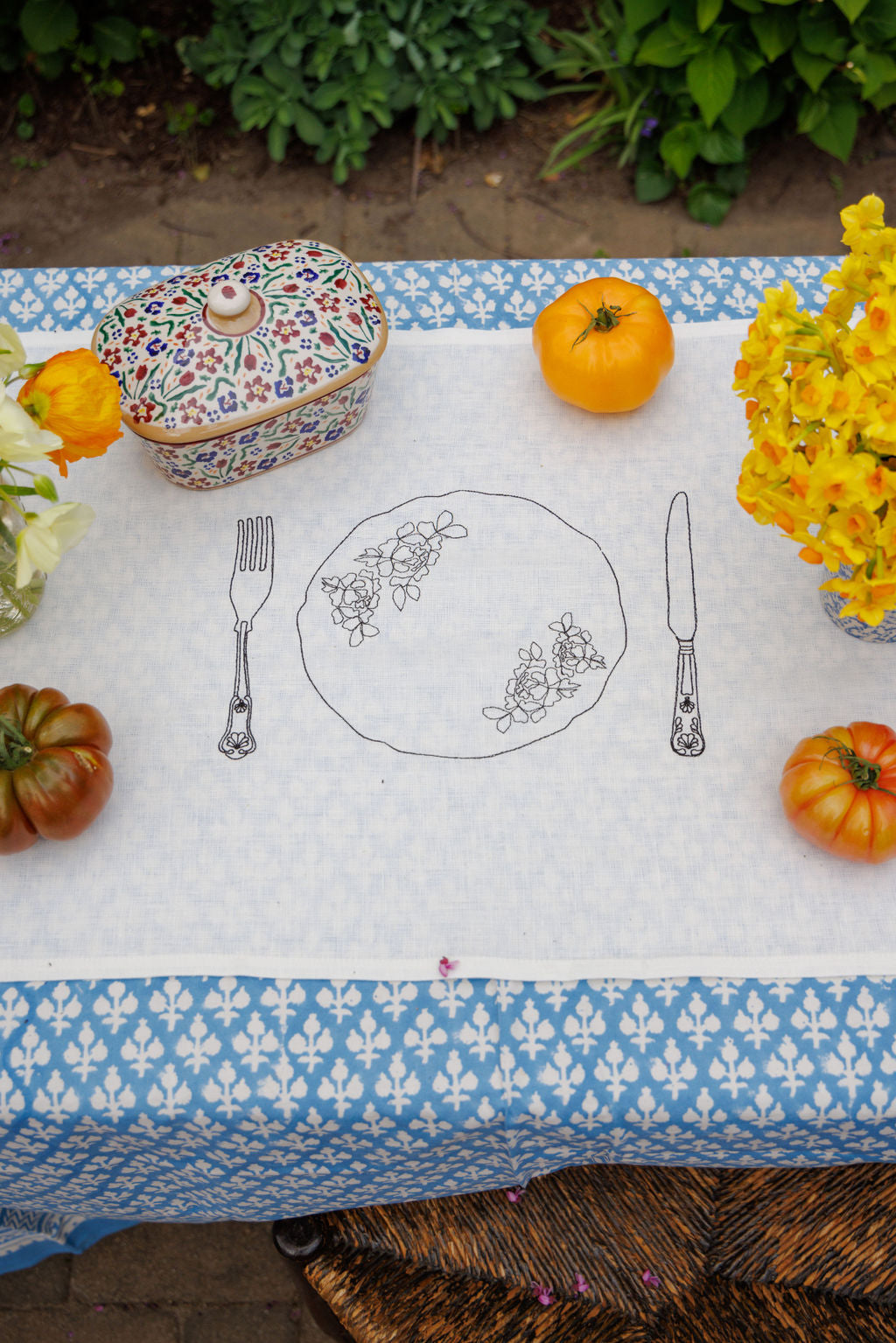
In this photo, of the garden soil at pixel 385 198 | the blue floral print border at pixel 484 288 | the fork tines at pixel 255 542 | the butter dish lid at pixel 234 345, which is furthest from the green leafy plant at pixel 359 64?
the fork tines at pixel 255 542

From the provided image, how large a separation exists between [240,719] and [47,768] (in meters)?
0.21

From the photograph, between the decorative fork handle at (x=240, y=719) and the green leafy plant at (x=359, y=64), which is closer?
the decorative fork handle at (x=240, y=719)

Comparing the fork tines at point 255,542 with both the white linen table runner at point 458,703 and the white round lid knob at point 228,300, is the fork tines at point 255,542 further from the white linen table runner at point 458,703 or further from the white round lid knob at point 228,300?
the white round lid knob at point 228,300

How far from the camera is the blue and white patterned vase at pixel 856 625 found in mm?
1048

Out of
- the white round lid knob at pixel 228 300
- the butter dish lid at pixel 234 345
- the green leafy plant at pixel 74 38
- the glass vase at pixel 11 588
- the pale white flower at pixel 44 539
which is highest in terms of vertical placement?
the green leafy plant at pixel 74 38

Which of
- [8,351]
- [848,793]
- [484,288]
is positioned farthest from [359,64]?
[848,793]

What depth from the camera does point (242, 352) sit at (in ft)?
3.39

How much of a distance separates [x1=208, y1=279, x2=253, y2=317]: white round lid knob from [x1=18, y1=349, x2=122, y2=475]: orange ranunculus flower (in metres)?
0.16

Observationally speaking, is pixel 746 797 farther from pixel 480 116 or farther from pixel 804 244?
pixel 480 116

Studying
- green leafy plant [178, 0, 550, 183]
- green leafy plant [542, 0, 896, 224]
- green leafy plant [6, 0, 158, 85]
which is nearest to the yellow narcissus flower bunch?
green leafy plant [542, 0, 896, 224]

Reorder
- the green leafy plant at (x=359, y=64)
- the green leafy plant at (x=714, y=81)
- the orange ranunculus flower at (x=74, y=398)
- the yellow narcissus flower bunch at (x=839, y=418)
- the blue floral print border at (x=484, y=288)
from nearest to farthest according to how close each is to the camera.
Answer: the yellow narcissus flower bunch at (x=839, y=418), the orange ranunculus flower at (x=74, y=398), the blue floral print border at (x=484, y=288), the green leafy plant at (x=714, y=81), the green leafy plant at (x=359, y=64)

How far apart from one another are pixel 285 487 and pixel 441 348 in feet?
0.96

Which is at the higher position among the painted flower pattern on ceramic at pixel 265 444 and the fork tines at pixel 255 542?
the painted flower pattern on ceramic at pixel 265 444

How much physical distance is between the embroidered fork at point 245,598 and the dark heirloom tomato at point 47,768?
0.14 meters
